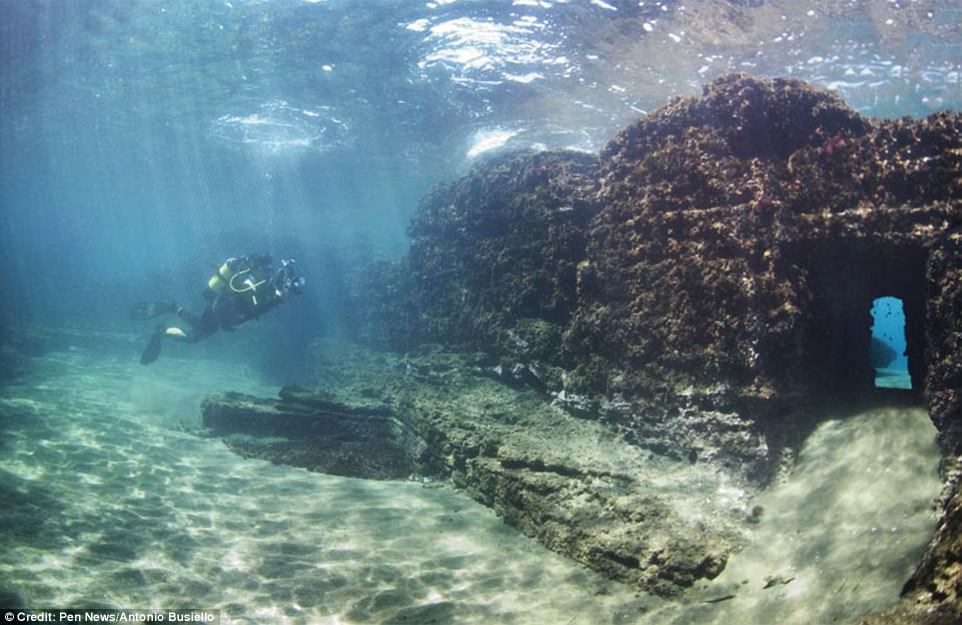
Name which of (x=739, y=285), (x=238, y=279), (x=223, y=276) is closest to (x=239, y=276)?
(x=238, y=279)

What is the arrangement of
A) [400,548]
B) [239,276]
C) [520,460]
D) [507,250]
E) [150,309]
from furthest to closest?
[150,309], [239,276], [507,250], [520,460], [400,548]

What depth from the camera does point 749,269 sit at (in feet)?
22.7

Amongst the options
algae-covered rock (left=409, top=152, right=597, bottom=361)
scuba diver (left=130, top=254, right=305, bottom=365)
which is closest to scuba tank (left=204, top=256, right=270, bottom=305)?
scuba diver (left=130, top=254, right=305, bottom=365)

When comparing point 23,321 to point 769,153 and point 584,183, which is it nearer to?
point 584,183

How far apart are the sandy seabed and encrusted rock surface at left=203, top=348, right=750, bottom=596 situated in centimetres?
27

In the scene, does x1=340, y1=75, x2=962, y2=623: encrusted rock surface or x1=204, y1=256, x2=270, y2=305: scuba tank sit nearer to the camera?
x1=340, y1=75, x2=962, y2=623: encrusted rock surface

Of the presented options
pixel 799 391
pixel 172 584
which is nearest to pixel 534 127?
pixel 799 391

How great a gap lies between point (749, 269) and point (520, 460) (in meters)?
4.09

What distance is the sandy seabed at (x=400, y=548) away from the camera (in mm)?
4418

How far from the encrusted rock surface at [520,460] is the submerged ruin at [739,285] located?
62 millimetres

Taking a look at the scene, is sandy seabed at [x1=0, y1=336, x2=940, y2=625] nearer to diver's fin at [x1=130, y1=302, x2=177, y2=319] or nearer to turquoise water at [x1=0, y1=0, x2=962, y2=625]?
turquoise water at [x1=0, y1=0, x2=962, y2=625]

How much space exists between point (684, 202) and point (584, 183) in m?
3.03

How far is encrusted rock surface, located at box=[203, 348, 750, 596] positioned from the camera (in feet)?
17.7

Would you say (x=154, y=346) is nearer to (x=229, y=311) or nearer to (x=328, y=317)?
(x=229, y=311)
